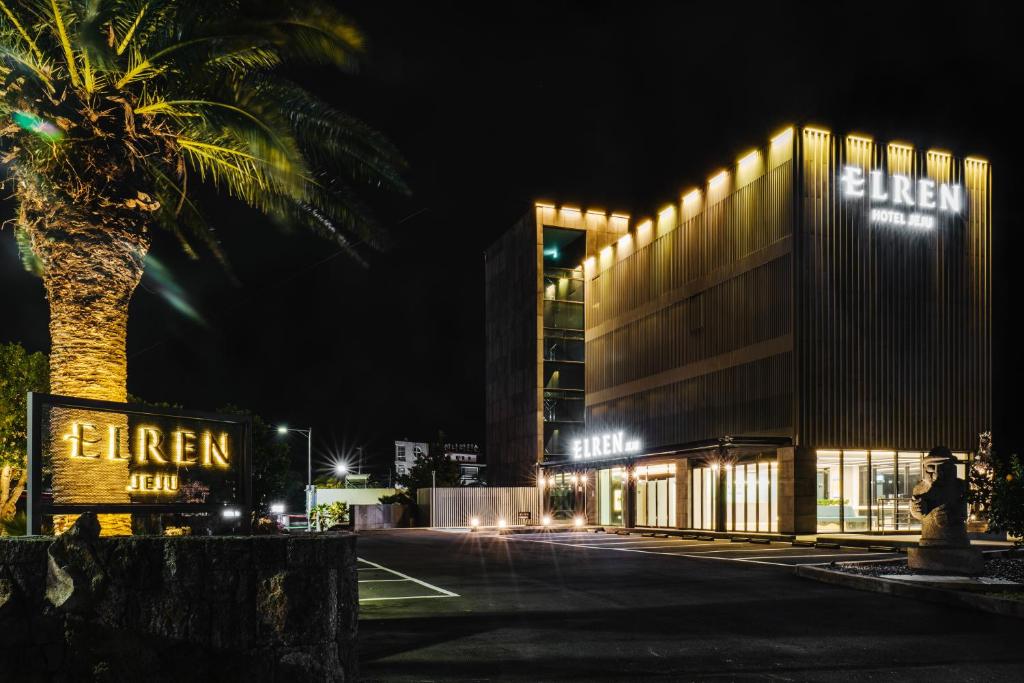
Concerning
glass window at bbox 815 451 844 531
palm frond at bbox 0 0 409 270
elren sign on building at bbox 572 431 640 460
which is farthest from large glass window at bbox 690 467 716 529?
palm frond at bbox 0 0 409 270

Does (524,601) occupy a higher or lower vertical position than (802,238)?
lower

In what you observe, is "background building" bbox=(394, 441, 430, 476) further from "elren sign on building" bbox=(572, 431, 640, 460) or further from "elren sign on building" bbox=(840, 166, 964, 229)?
"elren sign on building" bbox=(840, 166, 964, 229)

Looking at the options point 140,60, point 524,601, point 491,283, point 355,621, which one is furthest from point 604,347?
point 355,621

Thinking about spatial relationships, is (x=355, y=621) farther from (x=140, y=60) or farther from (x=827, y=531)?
(x=827, y=531)

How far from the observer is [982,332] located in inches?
1471

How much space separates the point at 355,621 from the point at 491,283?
6242 centimetres

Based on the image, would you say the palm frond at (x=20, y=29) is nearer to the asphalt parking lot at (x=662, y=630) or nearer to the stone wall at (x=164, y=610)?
the stone wall at (x=164, y=610)

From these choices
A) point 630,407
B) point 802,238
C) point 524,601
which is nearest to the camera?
point 524,601

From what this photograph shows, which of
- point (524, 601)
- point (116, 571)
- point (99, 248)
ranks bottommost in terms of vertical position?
point (524, 601)

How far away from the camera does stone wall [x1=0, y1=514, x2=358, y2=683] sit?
5.62 meters

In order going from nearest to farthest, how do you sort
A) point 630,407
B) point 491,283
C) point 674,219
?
point 674,219 < point 630,407 < point 491,283

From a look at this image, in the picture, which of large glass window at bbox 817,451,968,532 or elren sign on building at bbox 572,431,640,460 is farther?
elren sign on building at bbox 572,431,640,460

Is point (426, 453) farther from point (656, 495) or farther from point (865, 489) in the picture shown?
point (865, 489)

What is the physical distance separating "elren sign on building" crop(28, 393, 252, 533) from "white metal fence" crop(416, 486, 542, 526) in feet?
156
